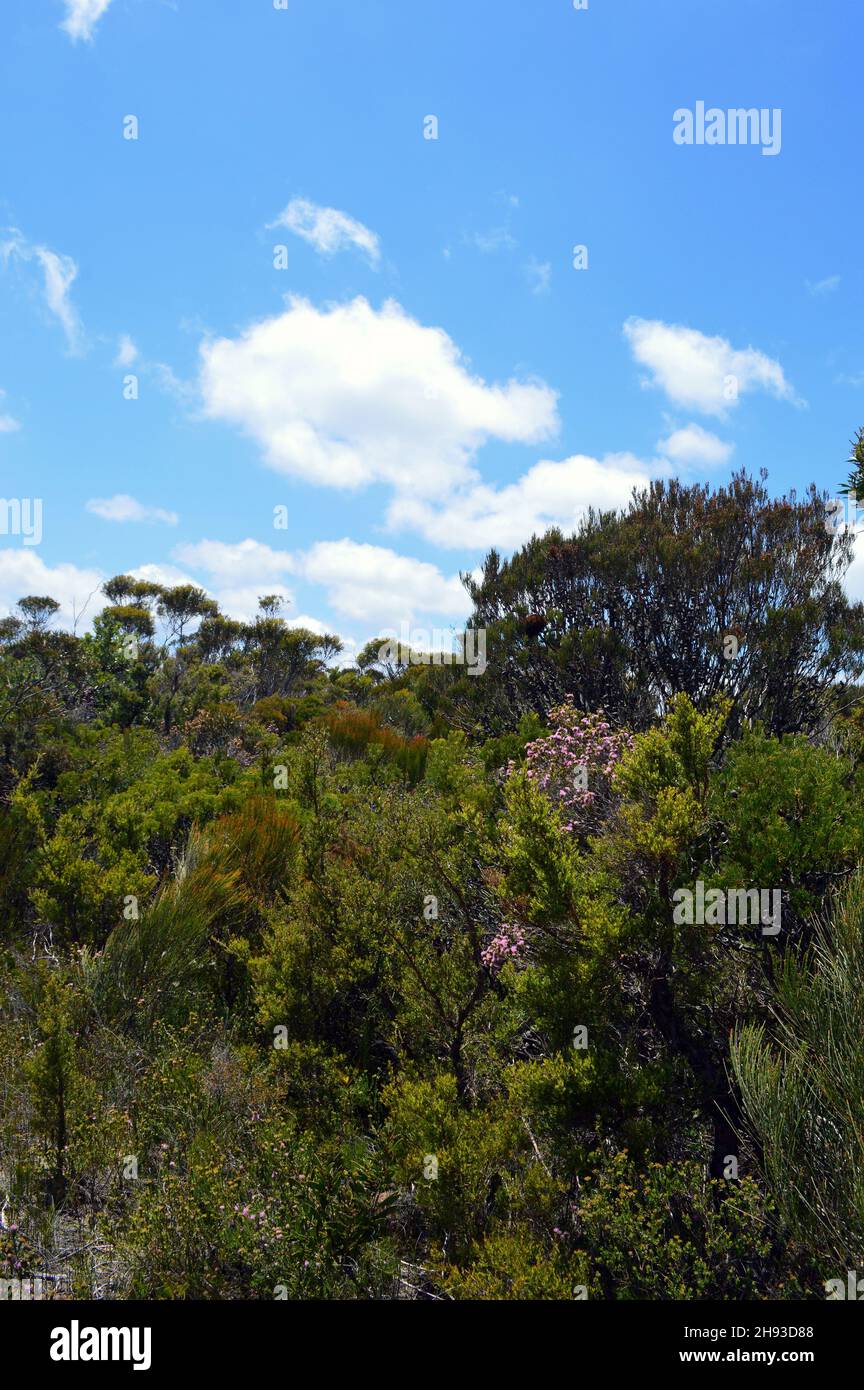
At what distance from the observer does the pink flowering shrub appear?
23.8 ft

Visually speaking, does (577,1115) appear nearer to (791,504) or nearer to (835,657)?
(835,657)

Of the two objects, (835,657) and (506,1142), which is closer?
(506,1142)

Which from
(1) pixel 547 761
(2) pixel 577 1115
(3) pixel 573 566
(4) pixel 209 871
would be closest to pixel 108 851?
(4) pixel 209 871

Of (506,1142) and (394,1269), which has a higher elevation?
(506,1142)

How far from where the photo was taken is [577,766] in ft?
25.3

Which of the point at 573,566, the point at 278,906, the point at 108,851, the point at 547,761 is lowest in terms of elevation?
the point at 278,906

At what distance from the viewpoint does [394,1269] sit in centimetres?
395

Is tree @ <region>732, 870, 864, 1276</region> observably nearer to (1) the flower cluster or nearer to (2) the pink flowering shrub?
(1) the flower cluster

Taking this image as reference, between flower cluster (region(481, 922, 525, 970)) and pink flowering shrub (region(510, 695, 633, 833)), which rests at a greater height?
pink flowering shrub (region(510, 695, 633, 833))

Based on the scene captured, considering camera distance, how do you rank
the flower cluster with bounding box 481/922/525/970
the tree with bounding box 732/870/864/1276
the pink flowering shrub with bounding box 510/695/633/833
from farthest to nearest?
the pink flowering shrub with bounding box 510/695/633/833 < the flower cluster with bounding box 481/922/525/970 < the tree with bounding box 732/870/864/1276

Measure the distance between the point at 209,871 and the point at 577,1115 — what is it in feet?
15.1

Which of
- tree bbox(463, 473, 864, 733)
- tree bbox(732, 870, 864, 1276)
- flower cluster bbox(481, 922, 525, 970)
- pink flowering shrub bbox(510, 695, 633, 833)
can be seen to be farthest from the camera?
tree bbox(463, 473, 864, 733)

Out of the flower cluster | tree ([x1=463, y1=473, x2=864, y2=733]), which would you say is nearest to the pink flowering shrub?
the flower cluster

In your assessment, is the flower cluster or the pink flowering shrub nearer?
the flower cluster
